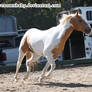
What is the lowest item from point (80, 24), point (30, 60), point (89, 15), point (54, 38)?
point (30, 60)

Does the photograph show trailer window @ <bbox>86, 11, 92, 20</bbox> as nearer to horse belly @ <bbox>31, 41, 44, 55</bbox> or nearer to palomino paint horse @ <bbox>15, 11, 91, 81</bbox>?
palomino paint horse @ <bbox>15, 11, 91, 81</bbox>

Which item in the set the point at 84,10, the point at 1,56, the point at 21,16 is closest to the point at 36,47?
the point at 1,56

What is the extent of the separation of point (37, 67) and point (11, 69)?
1164 millimetres

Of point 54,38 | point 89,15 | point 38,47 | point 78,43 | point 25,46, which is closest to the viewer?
point 54,38

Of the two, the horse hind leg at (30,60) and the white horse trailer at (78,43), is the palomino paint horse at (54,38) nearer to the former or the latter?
the horse hind leg at (30,60)

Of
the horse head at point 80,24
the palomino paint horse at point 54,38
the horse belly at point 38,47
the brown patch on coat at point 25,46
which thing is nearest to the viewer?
the palomino paint horse at point 54,38

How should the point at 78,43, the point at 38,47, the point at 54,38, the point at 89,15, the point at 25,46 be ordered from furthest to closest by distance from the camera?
1. the point at 78,43
2. the point at 89,15
3. the point at 25,46
4. the point at 38,47
5. the point at 54,38

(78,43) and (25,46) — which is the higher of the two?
(25,46)

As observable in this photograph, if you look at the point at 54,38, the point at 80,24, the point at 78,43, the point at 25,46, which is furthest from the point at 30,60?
the point at 78,43

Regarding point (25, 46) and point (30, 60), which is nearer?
point (25, 46)

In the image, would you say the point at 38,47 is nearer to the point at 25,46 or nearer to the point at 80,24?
the point at 25,46

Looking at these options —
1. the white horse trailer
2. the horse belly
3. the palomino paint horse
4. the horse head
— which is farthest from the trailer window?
the horse belly

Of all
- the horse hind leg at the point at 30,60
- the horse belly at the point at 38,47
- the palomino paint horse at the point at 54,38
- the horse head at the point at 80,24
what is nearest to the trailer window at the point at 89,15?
the horse hind leg at the point at 30,60

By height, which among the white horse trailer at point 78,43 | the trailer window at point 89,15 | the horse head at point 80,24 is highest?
the horse head at point 80,24
